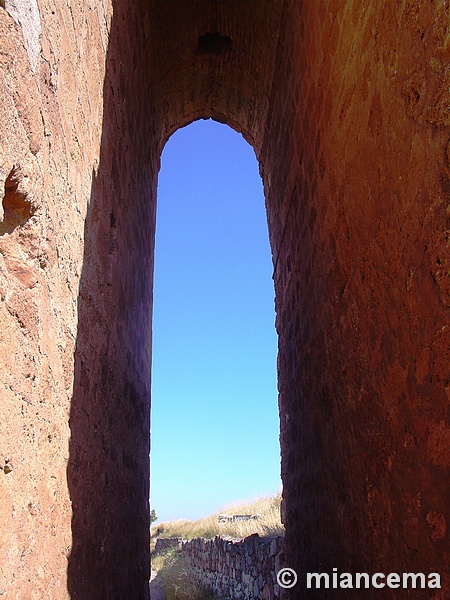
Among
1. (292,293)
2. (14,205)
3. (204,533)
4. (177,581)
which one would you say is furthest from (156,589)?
A: (14,205)

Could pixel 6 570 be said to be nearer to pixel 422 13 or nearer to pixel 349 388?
Answer: pixel 349 388

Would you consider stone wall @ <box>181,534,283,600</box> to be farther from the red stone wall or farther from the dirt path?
the red stone wall

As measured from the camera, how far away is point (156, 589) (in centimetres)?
1192

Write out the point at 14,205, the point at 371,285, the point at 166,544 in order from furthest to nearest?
the point at 166,544 → the point at 371,285 → the point at 14,205

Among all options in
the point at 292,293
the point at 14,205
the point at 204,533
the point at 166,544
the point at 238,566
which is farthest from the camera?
the point at 166,544

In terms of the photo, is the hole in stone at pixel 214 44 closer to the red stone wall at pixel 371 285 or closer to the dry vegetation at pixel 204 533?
the red stone wall at pixel 371 285

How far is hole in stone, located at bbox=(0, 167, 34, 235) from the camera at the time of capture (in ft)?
5.47

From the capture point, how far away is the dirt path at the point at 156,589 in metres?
10.9

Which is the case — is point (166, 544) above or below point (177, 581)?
above

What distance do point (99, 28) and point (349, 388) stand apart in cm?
237

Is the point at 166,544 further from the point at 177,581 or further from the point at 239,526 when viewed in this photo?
the point at 177,581

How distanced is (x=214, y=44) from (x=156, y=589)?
35.5 ft

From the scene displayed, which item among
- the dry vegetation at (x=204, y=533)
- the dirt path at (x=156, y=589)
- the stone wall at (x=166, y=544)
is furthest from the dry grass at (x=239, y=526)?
the dirt path at (x=156, y=589)

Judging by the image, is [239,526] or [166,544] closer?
[239,526]
